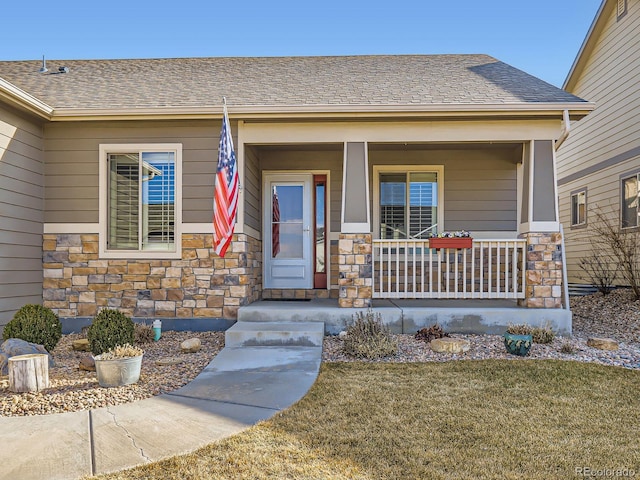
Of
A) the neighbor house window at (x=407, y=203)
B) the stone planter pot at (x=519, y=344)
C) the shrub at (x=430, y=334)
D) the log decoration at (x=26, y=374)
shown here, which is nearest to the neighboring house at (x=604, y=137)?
the neighbor house window at (x=407, y=203)

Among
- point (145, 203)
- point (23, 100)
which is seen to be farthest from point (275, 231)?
point (23, 100)

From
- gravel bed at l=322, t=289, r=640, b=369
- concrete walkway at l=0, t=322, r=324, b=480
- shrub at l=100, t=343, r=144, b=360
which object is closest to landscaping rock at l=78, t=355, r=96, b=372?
shrub at l=100, t=343, r=144, b=360

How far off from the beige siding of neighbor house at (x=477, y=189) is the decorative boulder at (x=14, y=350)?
5.50m

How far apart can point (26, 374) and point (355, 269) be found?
3.81 meters

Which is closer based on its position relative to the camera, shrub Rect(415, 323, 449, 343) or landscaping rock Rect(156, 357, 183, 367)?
landscaping rock Rect(156, 357, 183, 367)

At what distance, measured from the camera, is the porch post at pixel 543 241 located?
607 centimetres

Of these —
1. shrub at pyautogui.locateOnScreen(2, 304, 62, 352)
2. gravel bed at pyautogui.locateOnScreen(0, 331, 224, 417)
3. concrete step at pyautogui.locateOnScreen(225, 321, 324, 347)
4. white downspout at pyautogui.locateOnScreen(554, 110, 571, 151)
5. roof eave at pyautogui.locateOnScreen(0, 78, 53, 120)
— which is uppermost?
roof eave at pyautogui.locateOnScreen(0, 78, 53, 120)

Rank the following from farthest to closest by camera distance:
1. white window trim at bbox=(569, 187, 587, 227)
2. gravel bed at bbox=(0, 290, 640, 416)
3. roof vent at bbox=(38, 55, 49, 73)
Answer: white window trim at bbox=(569, 187, 587, 227)
roof vent at bbox=(38, 55, 49, 73)
gravel bed at bbox=(0, 290, 640, 416)

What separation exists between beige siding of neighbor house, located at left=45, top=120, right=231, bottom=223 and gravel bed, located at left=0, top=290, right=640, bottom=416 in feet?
5.76

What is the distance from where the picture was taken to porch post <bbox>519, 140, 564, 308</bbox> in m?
6.07

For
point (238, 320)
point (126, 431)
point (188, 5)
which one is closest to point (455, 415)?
point (126, 431)

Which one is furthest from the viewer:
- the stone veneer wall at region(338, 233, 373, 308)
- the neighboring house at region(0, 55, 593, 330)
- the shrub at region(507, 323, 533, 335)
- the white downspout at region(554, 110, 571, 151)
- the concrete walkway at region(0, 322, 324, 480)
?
the stone veneer wall at region(338, 233, 373, 308)

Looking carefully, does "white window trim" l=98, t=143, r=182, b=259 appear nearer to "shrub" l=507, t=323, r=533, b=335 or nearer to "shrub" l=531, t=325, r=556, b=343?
"shrub" l=507, t=323, r=533, b=335

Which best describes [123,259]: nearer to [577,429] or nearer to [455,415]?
[455,415]
